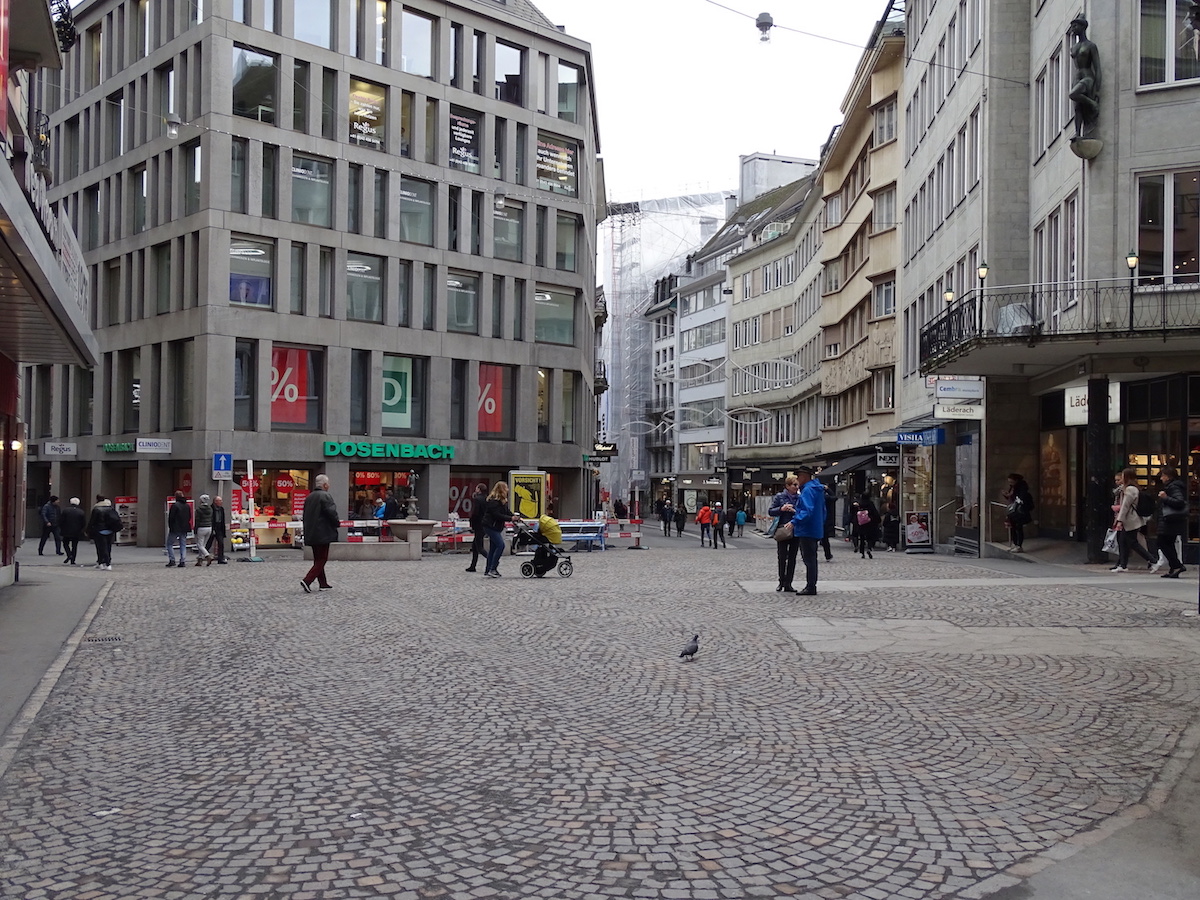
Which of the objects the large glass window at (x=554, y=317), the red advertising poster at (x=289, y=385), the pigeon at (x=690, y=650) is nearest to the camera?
the pigeon at (x=690, y=650)

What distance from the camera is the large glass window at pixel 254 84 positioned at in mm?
41344

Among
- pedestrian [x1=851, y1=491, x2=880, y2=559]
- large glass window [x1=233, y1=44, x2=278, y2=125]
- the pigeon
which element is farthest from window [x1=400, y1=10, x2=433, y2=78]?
the pigeon

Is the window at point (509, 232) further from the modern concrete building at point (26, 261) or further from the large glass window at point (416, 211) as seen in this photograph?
the modern concrete building at point (26, 261)

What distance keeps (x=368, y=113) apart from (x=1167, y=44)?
29.2m

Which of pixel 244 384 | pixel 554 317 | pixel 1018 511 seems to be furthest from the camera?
pixel 554 317

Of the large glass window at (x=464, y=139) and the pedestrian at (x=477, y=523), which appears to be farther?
the large glass window at (x=464, y=139)

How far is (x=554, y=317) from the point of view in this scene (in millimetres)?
50719

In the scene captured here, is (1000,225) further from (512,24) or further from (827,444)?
(827,444)

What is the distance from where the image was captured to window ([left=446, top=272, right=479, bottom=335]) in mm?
46812

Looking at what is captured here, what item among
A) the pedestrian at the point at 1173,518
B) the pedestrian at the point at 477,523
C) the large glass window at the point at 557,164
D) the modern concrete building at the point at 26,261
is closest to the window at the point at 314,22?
the large glass window at the point at 557,164

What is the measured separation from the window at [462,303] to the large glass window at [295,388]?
5886mm

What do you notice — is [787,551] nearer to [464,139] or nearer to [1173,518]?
[1173,518]

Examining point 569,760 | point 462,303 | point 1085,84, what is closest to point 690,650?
point 569,760

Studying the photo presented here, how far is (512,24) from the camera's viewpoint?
1932 inches
